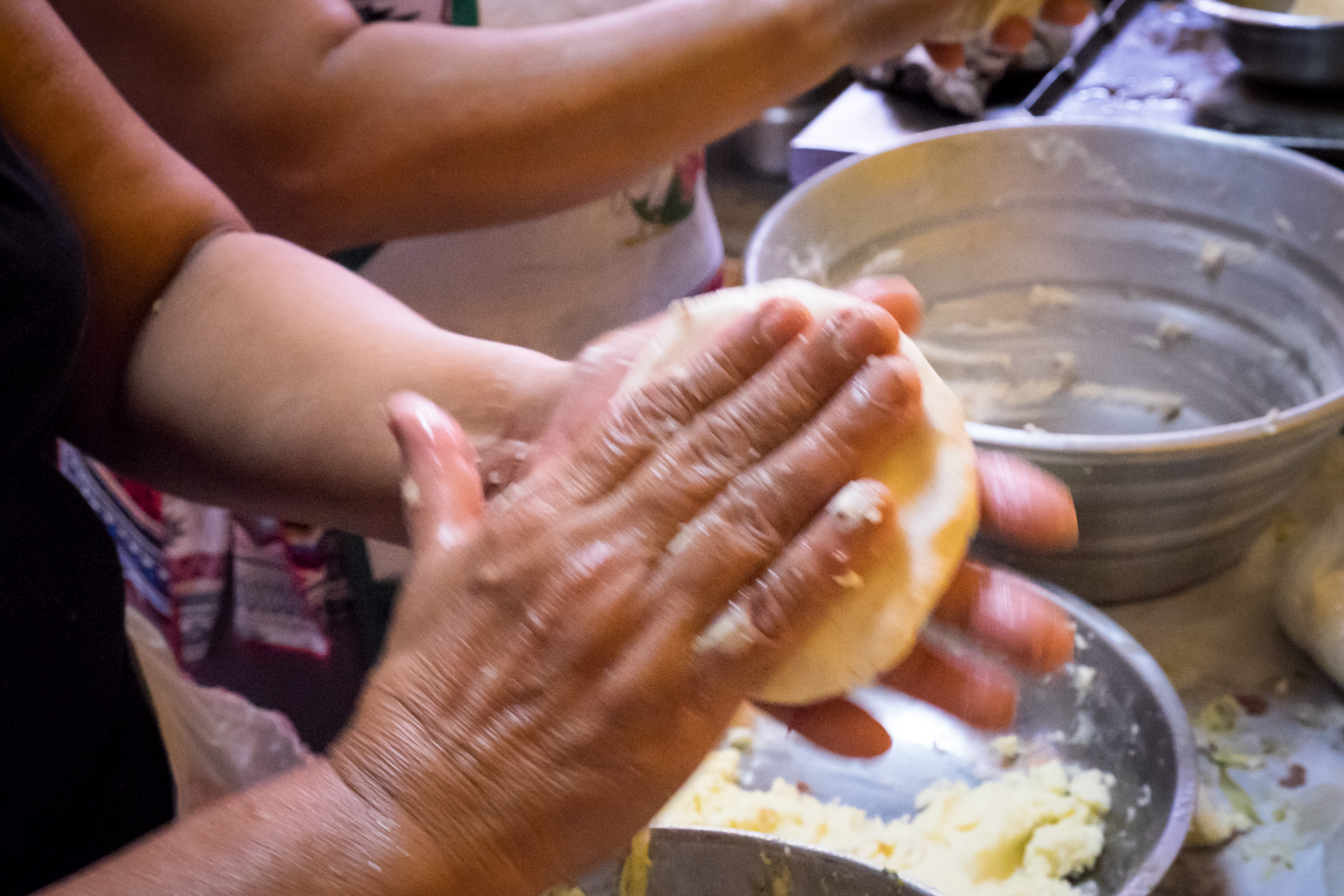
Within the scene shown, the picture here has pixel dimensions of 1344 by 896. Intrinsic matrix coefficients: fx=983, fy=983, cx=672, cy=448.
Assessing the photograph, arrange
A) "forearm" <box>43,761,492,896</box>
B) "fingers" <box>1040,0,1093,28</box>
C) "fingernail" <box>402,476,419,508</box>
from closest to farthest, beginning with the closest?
"forearm" <box>43,761,492,896</box>
"fingernail" <box>402,476,419,508</box>
"fingers" <box>1040,0,1093,28</box>

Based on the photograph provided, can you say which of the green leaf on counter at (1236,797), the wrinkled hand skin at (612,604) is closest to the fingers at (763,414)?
the wrinkled hand skin at (612,604)

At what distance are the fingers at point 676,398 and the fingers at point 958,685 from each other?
23 cm

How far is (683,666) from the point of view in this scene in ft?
1.62

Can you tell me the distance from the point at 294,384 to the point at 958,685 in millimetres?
546

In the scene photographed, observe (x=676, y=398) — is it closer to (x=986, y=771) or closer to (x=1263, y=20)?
(x=986, y=771)

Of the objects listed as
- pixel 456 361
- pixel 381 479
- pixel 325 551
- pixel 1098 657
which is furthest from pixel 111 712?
pixel 1098 657

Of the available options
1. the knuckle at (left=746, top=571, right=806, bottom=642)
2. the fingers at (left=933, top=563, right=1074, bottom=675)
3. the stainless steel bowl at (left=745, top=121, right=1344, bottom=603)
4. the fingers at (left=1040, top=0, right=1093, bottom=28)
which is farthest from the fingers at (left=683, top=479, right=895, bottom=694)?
the fingers at (left=1040, top=0, right=1093, bottom=28)

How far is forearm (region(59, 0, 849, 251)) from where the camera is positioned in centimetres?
92

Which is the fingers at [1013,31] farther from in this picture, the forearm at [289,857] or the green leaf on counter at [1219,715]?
the forearm at [289,857]

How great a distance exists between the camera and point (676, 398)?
557 millimetres

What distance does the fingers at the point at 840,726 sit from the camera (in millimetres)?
649

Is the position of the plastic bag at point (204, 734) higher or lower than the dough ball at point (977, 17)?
lower

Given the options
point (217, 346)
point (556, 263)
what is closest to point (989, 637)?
point (217, 346)

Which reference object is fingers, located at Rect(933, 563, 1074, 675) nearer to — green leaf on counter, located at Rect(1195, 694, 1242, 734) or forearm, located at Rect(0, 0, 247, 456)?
green leaf on counter, located at Rect(1195, 694, 1242, 734)
